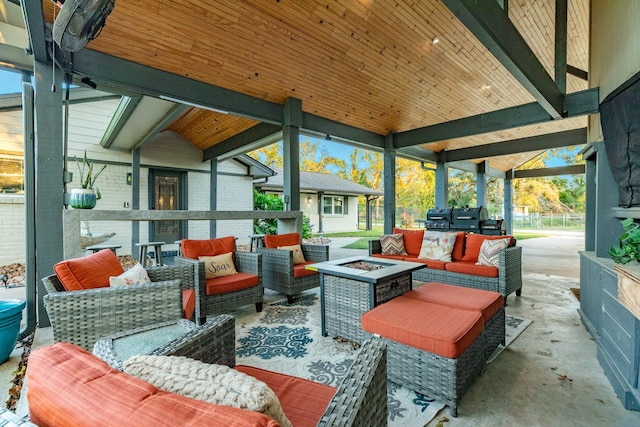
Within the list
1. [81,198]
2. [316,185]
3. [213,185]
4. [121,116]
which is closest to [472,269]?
[81,198]

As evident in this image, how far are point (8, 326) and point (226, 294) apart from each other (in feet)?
5.56

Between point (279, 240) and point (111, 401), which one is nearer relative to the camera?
point (111, 401)

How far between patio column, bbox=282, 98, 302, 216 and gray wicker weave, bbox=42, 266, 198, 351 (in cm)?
336

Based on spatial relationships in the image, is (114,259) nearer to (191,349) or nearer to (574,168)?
(191,349)

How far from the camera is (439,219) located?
899 centimetres

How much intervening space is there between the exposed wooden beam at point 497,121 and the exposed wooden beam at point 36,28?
6.35 m

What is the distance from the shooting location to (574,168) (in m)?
11.2

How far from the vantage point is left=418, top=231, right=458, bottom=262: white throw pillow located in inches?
176

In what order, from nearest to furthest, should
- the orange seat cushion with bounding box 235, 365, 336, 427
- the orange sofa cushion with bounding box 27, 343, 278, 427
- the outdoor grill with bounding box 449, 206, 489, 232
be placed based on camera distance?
1. the orange sofa cushion with bounding box 27, 343, 278, 427
2. the orange seat cushion with bounding box 235, 365, 336, 427
3. the outdoor grill with bounding box 449, 206, 489, 232

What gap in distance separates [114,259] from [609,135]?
482 cm

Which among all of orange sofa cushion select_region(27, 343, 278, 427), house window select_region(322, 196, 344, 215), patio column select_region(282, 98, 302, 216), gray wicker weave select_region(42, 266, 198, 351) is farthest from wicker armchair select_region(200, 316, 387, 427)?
house window select_region(322, 196, 344, 215)

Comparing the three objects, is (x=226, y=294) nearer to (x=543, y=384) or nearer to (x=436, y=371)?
(x=436, y=371)

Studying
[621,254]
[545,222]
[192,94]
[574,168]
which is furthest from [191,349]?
[545,222]

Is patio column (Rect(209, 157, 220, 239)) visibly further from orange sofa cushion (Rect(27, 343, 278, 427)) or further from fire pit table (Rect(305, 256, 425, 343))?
orange sofa cushion (Rect(27, 343, 278, 427))
